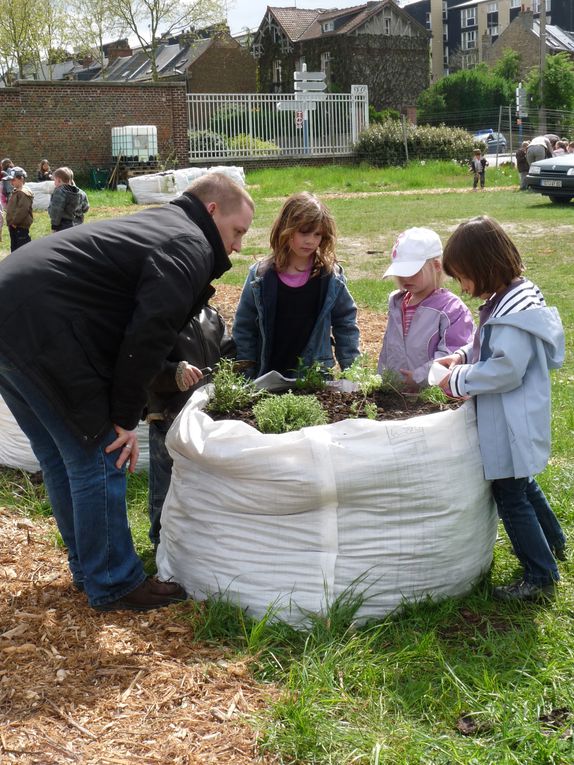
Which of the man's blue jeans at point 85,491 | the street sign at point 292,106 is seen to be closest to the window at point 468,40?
the street sign at point 292,106

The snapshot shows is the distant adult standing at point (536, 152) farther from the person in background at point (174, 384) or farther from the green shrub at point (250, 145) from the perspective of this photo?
the person in background at point (174, 384)

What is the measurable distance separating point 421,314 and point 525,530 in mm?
1030

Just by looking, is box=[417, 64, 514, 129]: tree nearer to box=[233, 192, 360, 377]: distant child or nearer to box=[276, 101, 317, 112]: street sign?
box=[276, 101, 317, 112]: street sign

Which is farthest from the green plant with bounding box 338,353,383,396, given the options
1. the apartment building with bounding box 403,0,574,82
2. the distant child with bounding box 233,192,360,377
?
the apartment building with bounding box 403,0,574,82

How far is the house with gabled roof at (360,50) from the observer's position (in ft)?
163

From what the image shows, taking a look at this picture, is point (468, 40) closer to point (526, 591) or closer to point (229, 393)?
point (229, 393)

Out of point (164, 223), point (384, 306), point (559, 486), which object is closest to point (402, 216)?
point (384, 306)

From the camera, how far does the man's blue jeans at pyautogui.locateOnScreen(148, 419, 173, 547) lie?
142 inches

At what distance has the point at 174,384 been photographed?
3408 millimetres

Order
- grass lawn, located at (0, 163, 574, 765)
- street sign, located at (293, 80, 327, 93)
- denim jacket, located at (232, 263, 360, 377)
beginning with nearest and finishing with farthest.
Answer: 1. grass lawn, located at (0, 163, 574, 765)
2. denim jacket, located at (232, 263, 360, 377)
3. street sign, located at (293, 80, 327, 93)

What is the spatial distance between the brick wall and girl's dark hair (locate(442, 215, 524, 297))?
963 inches

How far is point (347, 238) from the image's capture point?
45.3ft

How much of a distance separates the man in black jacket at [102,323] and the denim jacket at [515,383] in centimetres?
93

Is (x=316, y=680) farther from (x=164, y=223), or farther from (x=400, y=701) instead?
(x=164, y=223)
